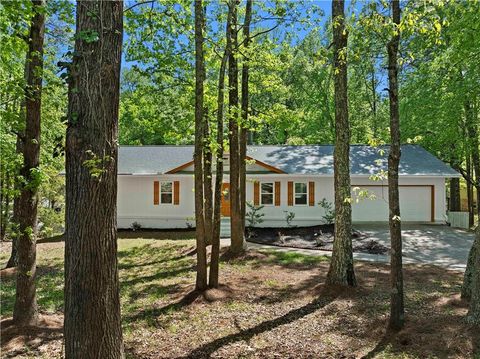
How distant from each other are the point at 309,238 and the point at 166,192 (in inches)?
315

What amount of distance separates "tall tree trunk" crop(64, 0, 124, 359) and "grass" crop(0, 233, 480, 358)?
252cm

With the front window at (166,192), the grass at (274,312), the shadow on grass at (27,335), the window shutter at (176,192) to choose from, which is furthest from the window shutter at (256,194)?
the shadow on grass at (27,335)

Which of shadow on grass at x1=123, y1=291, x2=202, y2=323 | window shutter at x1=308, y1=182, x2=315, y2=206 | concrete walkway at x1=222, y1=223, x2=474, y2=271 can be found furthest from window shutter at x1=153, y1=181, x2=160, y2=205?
shadow on grass at x1=123, y1=291, x2=202, y2=323

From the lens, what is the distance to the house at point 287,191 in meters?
18.3

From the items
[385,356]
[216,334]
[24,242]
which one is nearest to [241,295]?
[216,334]

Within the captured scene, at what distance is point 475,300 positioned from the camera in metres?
→ 5.57

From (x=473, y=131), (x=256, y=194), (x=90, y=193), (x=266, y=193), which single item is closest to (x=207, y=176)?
(x=90, y=193)

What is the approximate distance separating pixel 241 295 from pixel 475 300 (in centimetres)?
434

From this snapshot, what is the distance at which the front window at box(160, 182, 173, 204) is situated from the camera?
19.1 metres

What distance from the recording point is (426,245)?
13.7 m

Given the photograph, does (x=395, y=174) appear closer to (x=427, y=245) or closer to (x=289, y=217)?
(x=427, y=245)

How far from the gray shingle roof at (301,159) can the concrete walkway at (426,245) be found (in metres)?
2.70

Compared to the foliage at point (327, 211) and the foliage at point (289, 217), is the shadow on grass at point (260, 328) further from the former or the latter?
the foliage at point (289, 217)

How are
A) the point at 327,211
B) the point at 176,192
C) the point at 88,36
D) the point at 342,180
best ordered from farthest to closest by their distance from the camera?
the point at 176,192 → the point at 327,211 → the point at 342,180 → the point at 88,36
